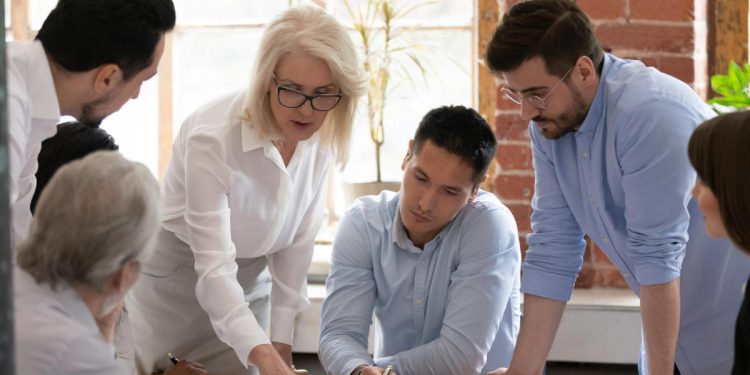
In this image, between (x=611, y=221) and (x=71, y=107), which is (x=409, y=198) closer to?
(x=611, y=221)

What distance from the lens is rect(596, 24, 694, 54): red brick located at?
2.76 m

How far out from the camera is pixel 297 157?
2109 millimetres

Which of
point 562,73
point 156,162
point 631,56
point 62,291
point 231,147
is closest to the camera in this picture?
point 62,291

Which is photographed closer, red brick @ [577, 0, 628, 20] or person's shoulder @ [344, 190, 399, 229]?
person's shoulder @ [344, 190, 399, 229]

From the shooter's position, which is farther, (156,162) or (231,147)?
(156,162)

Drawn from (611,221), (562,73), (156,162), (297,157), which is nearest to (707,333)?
(611,221)

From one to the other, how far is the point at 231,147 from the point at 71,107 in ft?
1.47

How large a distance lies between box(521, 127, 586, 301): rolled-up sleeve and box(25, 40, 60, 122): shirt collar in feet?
3.01

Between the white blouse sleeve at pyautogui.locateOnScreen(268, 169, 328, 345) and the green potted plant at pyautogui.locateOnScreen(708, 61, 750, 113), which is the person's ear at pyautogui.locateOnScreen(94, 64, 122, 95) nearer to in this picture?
the white blouse sleeve at pyautogui.locateOnScreen(268, 169, 328, 345)

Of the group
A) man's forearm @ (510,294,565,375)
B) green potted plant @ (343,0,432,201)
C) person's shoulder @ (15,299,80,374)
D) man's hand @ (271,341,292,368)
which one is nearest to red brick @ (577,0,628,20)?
green potted plant @ (343,0,432,201)

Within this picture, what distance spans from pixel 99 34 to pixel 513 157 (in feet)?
5.17

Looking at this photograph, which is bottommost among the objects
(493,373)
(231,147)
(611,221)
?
(493,373)

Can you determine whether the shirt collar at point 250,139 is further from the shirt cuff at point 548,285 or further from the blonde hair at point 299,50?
the shirt cuff at point 548,285

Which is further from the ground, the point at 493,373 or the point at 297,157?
the point at 297,157
